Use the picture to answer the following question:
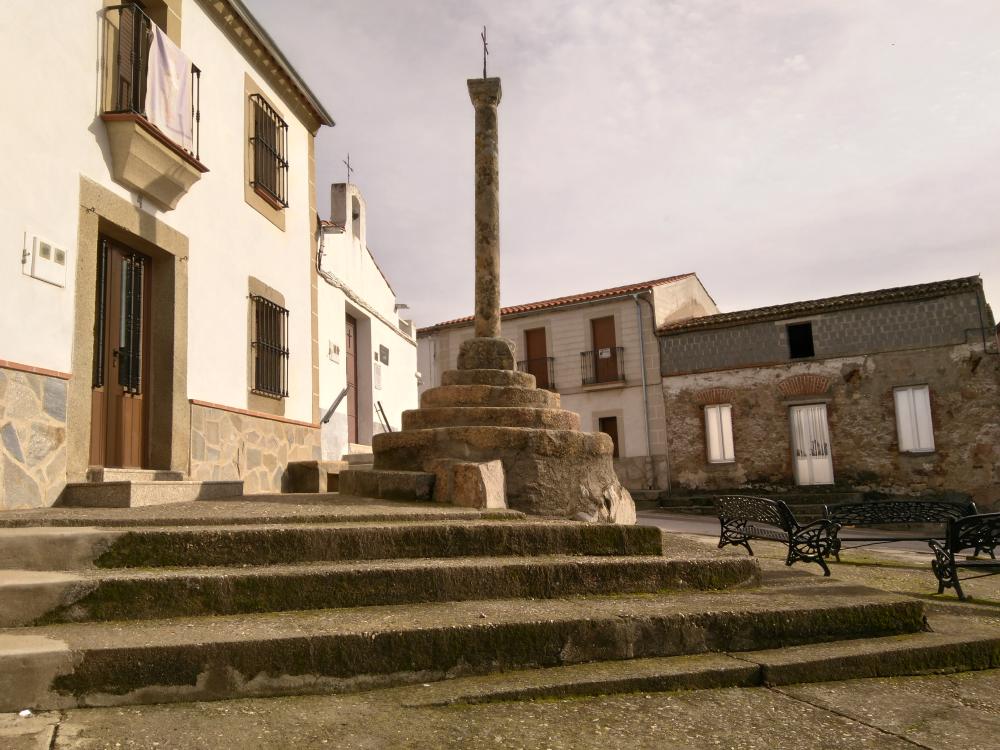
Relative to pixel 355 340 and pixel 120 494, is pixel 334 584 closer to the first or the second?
pixel 120 494

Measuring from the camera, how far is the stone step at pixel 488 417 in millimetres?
5730

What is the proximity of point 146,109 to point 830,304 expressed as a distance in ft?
52.4

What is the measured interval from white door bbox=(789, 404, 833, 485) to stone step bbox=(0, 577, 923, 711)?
49.3ft

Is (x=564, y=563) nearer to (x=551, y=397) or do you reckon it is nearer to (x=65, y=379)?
(x=551, y=397)

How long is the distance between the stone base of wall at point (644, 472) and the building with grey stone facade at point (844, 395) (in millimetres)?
351

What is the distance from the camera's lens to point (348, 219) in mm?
12203

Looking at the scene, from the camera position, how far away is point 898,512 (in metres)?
6.26

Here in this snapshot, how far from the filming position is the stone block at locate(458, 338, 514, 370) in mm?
6387

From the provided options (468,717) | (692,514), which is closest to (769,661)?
(468,717)

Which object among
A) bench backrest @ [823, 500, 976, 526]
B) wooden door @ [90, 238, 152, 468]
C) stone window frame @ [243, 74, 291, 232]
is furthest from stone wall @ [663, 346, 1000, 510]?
wooden door @ [90, 238, 152, 468]

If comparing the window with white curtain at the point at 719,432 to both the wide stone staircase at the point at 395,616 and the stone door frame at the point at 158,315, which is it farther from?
the wide stone staircase at the point at 395,616

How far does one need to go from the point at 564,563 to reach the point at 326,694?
1375 mm

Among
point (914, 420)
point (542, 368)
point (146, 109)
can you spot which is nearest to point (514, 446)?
point (146, 109)

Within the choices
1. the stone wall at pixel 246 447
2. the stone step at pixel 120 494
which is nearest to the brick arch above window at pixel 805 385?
the stone wall at pixel 246 447
